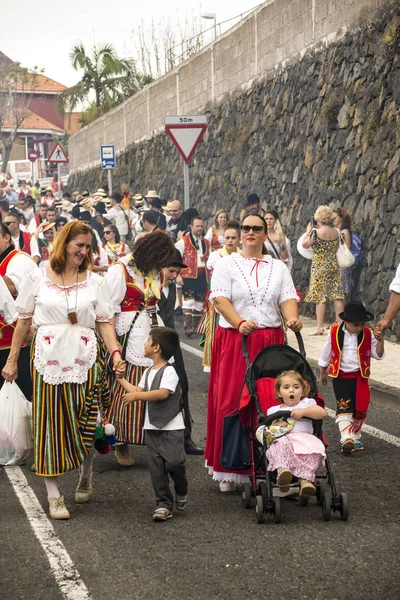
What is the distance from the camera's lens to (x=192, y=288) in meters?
17.0

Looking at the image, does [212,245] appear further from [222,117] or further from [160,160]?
[160,160]

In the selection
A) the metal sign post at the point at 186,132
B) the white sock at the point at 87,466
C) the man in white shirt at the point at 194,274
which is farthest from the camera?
the metal sign post at the point at 186,132

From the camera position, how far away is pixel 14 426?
27.7 feet

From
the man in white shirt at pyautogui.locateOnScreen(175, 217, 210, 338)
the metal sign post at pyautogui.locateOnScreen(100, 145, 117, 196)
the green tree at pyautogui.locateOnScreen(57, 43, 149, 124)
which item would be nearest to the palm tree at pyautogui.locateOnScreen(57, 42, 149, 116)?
the green tree at pyautogui.locateOnScreen(57, 43, 149, 124)

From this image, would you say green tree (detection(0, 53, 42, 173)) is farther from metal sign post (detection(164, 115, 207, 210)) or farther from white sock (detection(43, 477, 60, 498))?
white sock (detection(43, 477, 60, 498))

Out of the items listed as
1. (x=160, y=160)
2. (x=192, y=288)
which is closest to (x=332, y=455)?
(x=192, y=288)

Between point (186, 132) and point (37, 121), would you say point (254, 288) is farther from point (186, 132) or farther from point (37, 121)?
point (37, 121)

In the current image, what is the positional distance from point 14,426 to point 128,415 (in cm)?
88

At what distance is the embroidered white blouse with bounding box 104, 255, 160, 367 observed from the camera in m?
8.36

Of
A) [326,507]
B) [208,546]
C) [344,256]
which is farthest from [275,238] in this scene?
[208,546]

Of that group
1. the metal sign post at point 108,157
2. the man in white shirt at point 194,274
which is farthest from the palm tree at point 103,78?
the man in white shirt at point 194,274

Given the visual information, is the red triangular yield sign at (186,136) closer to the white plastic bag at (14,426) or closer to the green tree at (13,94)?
the white plastic bag at (14,426)

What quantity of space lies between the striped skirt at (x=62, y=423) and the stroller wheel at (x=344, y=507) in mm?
1660

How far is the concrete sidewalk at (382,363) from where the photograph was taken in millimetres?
11344
